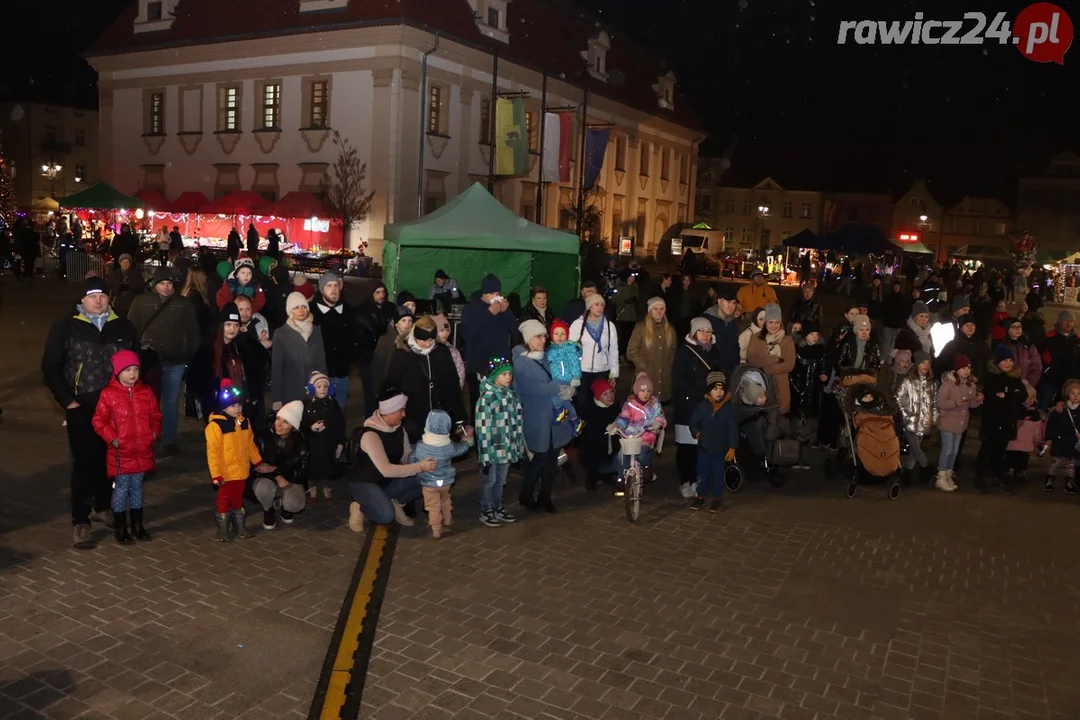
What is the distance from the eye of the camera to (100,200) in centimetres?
2939

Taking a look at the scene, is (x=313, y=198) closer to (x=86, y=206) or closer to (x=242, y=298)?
(x=86, y=206)

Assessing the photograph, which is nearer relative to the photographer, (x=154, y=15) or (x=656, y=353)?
(x=656, y=353)

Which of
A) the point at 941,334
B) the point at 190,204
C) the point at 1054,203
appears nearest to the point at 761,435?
the point at 941,334

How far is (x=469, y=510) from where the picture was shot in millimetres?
8461

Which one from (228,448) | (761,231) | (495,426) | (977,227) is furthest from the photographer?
(977,227)

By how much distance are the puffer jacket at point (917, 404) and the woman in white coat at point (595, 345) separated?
3052mm

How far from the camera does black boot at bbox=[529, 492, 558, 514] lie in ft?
27.8

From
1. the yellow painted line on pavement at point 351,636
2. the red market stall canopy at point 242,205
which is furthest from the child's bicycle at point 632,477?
the red market stall canopy at point 242,205

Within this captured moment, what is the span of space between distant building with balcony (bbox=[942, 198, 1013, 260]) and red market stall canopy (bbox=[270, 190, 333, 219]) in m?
60.9

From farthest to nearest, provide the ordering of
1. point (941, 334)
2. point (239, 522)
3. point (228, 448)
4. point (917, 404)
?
point (941, 334)
point (917, 404)
point (239, 522)
point (228, 448)

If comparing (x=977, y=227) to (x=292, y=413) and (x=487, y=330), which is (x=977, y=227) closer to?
(x=487, y=330)

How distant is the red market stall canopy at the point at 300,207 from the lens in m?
33.9

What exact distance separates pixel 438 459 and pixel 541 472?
1.33 meters

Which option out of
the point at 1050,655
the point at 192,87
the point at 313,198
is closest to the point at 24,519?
the point at 1050,655
